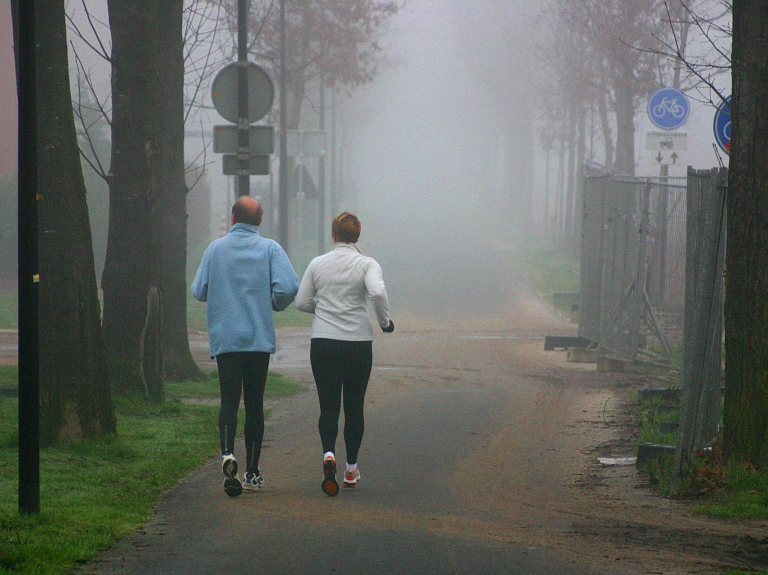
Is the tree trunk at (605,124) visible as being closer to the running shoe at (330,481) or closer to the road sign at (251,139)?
the road sign at (251,139)

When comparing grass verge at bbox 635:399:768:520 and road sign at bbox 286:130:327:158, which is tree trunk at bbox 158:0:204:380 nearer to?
grass verge at bbox 635:399:768:520

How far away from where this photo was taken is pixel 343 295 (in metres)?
6.73

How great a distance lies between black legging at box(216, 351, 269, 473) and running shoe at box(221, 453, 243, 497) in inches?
6.7

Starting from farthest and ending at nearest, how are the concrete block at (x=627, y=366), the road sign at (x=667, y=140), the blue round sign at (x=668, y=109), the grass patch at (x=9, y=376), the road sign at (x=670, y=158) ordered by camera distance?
the road sign at (x=670, y=158) → the road sign at (x=667, y=140) → the blue round sign at (x=668, y=109) → the concrete block at (x=627, y=366) → the grass patch at (x=9, y=376)

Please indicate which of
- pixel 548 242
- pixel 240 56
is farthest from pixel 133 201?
pixel 548 242

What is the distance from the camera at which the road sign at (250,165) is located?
1205cm

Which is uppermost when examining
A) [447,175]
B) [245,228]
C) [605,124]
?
[605,124]

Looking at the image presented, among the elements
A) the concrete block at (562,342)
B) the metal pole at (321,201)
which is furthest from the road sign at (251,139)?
the metal pole at (321,201)

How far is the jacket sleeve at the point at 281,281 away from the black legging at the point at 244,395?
349 mm

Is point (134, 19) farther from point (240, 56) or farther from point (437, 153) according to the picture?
point (437, 153)

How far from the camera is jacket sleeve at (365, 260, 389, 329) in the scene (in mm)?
6648

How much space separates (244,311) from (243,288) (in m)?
0.14

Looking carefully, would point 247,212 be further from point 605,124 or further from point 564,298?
point 605,124

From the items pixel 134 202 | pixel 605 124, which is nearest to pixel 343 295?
pixel 134 202
